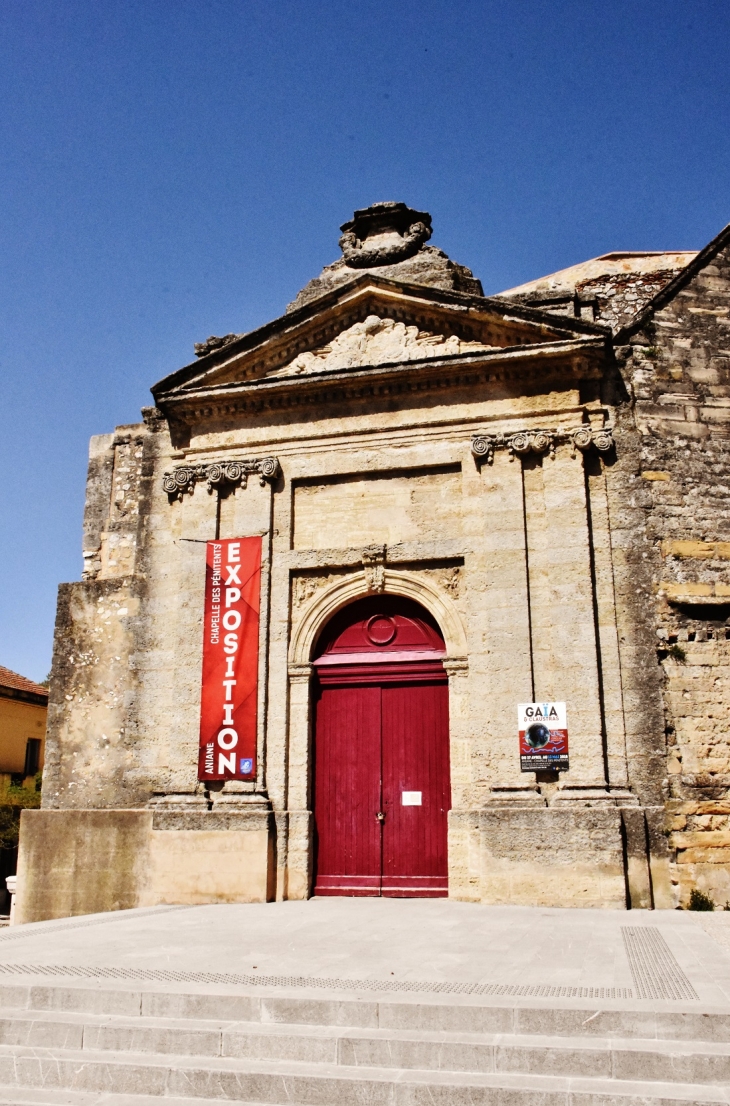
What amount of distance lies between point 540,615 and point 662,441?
89.3 inches

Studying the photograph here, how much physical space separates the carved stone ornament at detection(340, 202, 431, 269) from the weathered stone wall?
2.97m

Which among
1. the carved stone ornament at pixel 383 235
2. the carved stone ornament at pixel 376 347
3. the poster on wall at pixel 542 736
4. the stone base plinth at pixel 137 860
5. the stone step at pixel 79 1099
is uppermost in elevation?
the carved stone ornament at pixel 383 235

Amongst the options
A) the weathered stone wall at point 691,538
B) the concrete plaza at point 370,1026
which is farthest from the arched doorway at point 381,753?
the concrete plaza at point 370,1026

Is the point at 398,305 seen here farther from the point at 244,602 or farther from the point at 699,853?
the point at 699,853

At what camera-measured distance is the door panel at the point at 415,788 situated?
9.63 m

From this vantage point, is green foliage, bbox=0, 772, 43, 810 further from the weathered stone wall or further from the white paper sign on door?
the weathered stone wall

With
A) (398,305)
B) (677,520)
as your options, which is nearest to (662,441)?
(677,520)

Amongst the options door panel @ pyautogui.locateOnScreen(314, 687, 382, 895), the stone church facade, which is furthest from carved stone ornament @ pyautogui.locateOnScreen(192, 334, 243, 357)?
door panel @ pyautogui.locateOnScreen(314, 687, 382, 895)

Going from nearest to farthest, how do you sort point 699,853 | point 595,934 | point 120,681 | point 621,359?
point 595,934 → point 699,853 → point 621,359 → point 120,681

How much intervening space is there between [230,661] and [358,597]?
1561mm

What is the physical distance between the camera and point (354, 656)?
34.1ft

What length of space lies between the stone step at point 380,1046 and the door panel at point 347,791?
16.0 ft

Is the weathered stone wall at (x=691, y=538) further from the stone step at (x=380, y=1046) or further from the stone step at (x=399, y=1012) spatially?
the stone step at (x=380, y=1046)

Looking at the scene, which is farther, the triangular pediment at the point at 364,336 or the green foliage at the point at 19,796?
the green foliage at the point at 19,796
